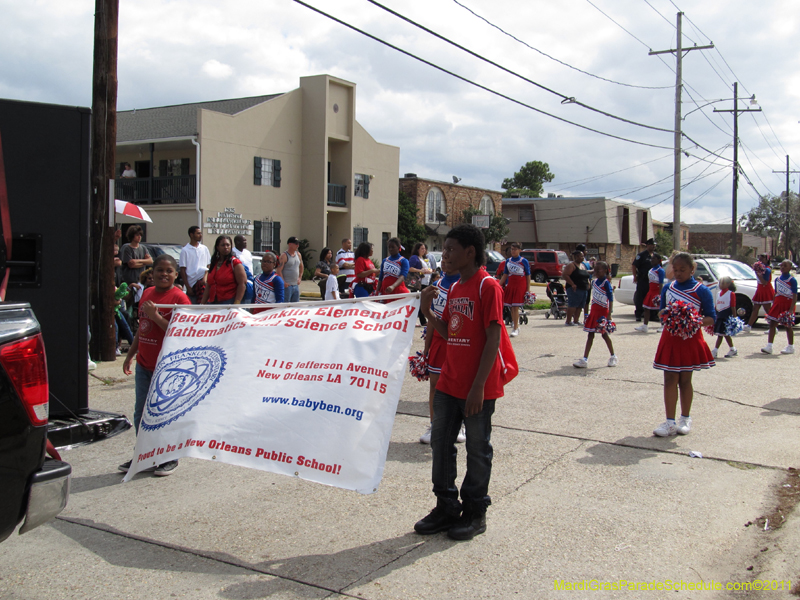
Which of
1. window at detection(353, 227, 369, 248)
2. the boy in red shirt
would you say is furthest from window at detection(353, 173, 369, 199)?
the boy in red shirt

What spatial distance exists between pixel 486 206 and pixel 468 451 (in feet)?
145

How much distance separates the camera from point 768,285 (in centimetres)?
1343

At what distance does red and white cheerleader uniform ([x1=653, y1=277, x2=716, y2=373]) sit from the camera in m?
6.25

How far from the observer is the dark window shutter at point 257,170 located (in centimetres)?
2891

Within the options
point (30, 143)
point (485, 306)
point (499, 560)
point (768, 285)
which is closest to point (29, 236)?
point (30, 143)

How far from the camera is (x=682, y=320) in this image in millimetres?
6285

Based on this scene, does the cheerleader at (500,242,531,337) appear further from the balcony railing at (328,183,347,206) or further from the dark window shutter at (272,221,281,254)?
the balcony railing at (328,183,347,206)

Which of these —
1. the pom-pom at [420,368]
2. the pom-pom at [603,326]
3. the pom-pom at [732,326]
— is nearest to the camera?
the pom-pom at [420,368]

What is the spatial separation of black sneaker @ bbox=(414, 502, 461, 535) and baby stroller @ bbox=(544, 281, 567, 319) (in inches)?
555

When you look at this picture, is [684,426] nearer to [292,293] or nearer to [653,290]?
[292,293]

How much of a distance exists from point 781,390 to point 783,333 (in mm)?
7732

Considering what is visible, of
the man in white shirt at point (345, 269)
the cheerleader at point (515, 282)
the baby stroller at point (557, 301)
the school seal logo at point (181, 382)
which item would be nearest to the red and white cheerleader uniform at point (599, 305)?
the cheerleader at point (515, 282)

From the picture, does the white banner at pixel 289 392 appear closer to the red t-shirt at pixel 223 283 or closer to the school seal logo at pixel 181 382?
the school seal logo at pixel 181 382

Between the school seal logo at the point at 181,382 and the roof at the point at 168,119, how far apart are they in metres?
24.3
